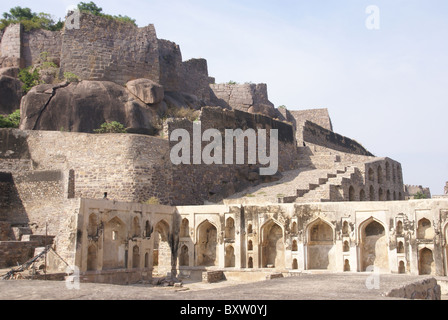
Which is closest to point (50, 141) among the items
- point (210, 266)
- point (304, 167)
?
point (210, 266)

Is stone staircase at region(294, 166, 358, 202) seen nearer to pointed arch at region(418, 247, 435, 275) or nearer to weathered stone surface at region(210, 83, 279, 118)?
pointed arch at region(418, 247, 435, 275)

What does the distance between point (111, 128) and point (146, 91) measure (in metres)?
3.41

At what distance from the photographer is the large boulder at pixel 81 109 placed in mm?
26125

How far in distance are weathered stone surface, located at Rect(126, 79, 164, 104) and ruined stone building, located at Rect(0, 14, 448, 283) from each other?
0.06m

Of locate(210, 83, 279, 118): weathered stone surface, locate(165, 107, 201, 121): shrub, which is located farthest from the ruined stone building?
locate(210, 83, 279, 118): weathered stone surface

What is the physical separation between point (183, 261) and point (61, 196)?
580 centimetres

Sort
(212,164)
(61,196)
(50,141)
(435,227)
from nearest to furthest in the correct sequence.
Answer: (435,227), (61,196), (50,141), (212,164)

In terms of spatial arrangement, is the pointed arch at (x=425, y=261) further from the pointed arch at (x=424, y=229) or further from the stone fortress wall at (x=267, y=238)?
the pointed arch at (x=424, y=229)

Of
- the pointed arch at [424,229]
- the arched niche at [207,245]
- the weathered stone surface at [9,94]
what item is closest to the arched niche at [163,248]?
the arched niche at [207,245]

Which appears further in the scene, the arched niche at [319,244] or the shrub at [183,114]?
the shrub at [183,114]

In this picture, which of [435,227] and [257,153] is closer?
[435,227]

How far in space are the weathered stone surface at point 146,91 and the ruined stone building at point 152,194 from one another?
57 mm
